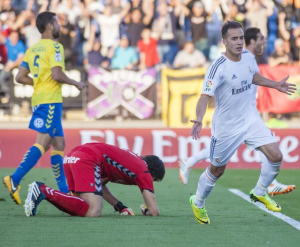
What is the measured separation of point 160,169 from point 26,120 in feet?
37.9

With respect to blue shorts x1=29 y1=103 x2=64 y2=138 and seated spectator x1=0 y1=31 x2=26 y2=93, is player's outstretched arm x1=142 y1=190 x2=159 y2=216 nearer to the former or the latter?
blue shorts x1=29 y1=103 x2=64 y2=138

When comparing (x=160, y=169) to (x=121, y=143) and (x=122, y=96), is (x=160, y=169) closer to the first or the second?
(x=121, y=143)

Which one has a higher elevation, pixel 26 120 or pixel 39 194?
pixel 39 194

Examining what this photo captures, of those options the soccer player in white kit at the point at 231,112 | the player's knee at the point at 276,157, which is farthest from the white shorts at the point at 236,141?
the player's knee at the point at 276,157

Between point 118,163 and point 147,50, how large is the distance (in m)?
12.1

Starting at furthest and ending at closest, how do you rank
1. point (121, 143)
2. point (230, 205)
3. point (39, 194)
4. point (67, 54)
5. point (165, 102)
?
point (67, 54)
point (165, 102)
point (121, 143)
point (230, 205)
point (39, 194)

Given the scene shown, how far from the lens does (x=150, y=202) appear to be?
27.0 feet

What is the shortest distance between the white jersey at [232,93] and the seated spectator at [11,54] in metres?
12.0

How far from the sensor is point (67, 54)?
66.6ft

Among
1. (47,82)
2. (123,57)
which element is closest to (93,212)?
(47,82)

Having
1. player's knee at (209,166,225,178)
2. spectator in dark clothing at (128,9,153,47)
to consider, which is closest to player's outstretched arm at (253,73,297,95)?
player's knee at (209,166,225,178)

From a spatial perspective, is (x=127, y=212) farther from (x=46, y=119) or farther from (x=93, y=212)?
(x=46, y=119)

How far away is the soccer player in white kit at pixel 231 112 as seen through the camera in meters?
8.00

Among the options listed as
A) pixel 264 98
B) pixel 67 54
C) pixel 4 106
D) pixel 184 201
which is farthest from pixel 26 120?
pixel 184 201
